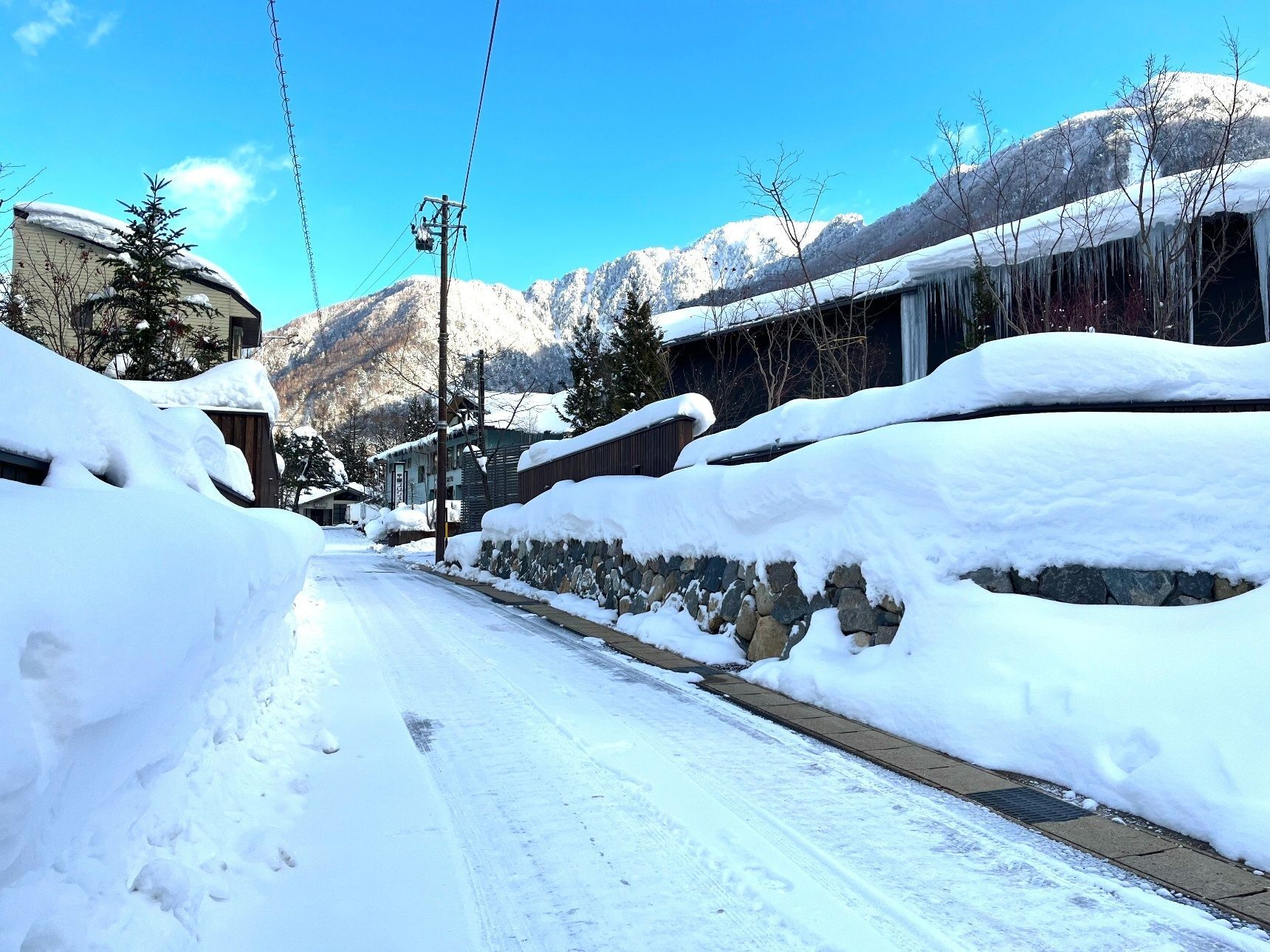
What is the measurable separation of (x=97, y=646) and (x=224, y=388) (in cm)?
810

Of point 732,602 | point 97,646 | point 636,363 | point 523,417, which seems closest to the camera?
point 97,646

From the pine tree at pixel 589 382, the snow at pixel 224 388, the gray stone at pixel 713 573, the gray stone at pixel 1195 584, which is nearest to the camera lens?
the gray stone at pixel 1195 584

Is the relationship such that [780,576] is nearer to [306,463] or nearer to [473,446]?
[473,446]

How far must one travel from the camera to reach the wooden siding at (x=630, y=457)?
9.97 m

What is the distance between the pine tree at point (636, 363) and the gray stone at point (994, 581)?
40.5 feet

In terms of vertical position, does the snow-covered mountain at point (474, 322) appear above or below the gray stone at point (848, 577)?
above

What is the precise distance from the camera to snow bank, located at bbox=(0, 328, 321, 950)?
128 cm

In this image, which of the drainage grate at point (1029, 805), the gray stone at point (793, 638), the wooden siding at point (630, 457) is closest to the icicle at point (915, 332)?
the wooden siding at point (630, 457)

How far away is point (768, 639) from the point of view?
248 inches

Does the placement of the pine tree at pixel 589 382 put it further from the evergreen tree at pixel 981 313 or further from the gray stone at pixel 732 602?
the gray stone at pixel 732 602

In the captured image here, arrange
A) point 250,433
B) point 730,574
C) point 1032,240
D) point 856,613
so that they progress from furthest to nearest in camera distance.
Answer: point 1032,240
point 250,433
point 730,574
point 856,613

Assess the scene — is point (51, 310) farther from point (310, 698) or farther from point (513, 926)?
point (513, 926)

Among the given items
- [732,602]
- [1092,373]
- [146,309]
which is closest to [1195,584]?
[1092,373]

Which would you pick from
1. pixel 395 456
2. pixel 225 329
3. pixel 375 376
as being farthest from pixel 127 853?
pixel 375 376
